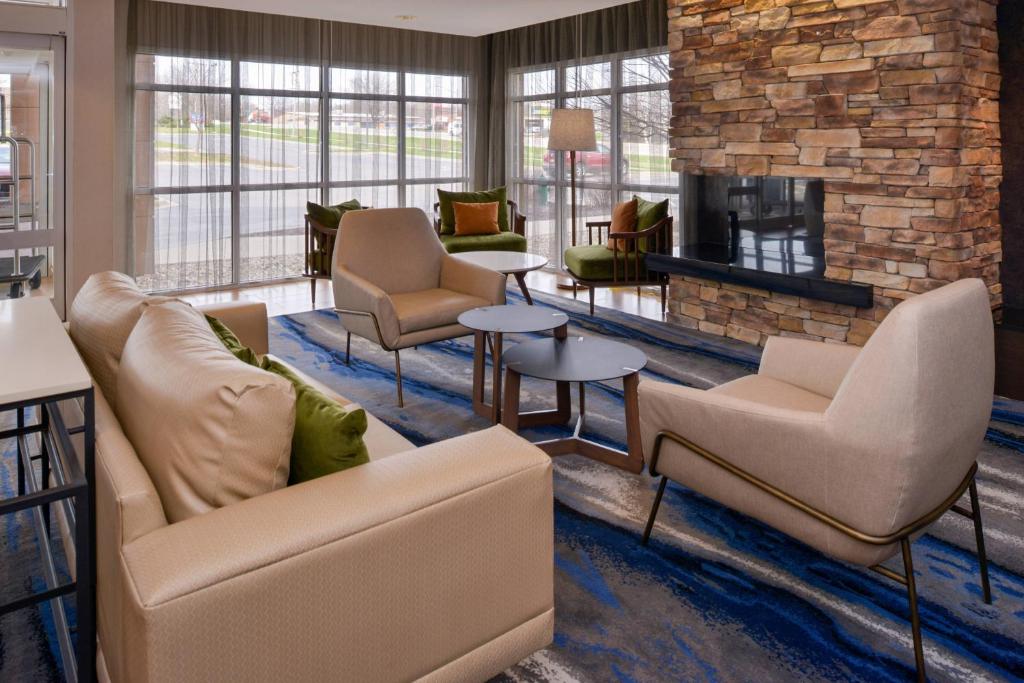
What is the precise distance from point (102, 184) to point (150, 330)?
2.60 m

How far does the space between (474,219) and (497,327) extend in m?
4.07

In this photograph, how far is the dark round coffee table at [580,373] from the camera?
3064 millimetres

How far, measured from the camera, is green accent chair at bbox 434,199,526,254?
7.16 m

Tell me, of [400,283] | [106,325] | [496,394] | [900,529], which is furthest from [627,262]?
[106,325]

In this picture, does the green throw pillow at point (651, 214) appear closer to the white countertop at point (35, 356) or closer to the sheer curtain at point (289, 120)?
the sheer curtain at point (289, 120)

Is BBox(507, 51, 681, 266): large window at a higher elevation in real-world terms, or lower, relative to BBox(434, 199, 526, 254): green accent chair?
higher

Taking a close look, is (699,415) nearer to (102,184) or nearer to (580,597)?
(580,597)

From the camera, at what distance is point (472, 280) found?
4.54 meters

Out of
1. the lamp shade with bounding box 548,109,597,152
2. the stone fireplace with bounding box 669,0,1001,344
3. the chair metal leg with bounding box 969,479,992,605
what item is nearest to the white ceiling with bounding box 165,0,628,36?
the lamp shade with bounding box 548,109,597,152

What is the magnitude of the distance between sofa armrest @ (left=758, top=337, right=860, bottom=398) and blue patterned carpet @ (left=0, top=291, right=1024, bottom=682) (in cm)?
52

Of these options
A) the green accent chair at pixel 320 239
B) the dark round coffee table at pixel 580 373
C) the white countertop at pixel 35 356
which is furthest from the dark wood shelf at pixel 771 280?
the white countertop at pixel 35 356

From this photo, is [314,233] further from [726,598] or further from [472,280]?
[726,598]

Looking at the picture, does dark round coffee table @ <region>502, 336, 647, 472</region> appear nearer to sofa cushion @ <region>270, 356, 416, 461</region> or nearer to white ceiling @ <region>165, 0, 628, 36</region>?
sofa cushion @ <region>270, 356, 416, 461</region>

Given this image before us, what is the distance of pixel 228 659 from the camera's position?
52.0 inches
